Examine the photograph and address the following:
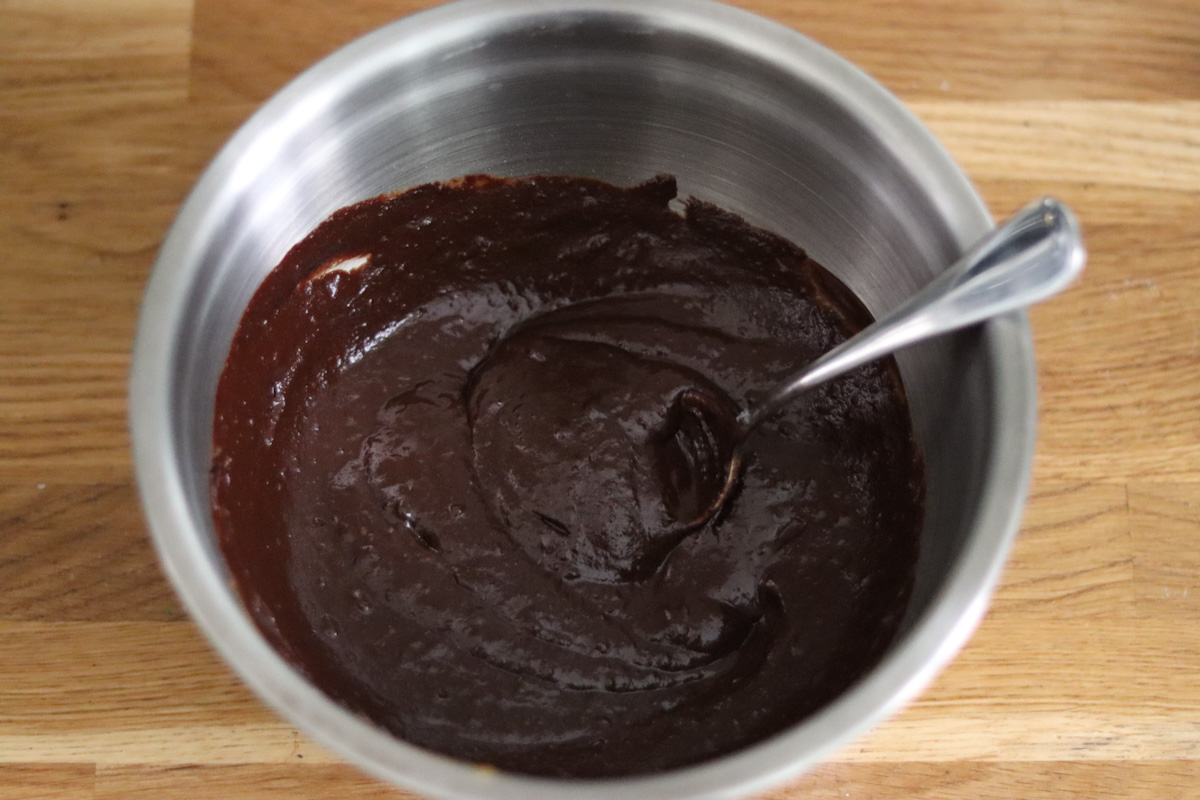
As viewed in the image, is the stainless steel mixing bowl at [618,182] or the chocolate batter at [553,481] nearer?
the stainless steel mixing bowl at [618,182]

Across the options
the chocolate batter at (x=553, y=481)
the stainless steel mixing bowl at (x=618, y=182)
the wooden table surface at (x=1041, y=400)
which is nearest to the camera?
the stainless steel mixing bowl at (x=618, y=182)

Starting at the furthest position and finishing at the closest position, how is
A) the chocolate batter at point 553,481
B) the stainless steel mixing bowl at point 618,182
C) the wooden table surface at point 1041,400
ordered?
the wooden table surface at point 1041,400 → the chocolate batter at point 553,481 → the stainless steel mixing bowl at point 618,182

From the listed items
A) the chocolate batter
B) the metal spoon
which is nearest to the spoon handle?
the metal spoon

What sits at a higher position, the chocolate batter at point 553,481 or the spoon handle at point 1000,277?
the spoon handle at point 1000,277

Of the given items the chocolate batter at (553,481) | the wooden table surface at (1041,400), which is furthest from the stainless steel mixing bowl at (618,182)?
the wooden table surface at (1041,400)

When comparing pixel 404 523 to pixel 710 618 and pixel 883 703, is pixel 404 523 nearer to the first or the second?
pixel 710 618

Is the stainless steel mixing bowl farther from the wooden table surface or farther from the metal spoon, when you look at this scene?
the wooden table surface

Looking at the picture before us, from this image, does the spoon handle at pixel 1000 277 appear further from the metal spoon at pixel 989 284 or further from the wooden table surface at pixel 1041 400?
the wooden table surface at pixel 1041 400

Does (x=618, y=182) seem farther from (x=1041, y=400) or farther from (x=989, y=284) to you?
(x=1041, y=400)
